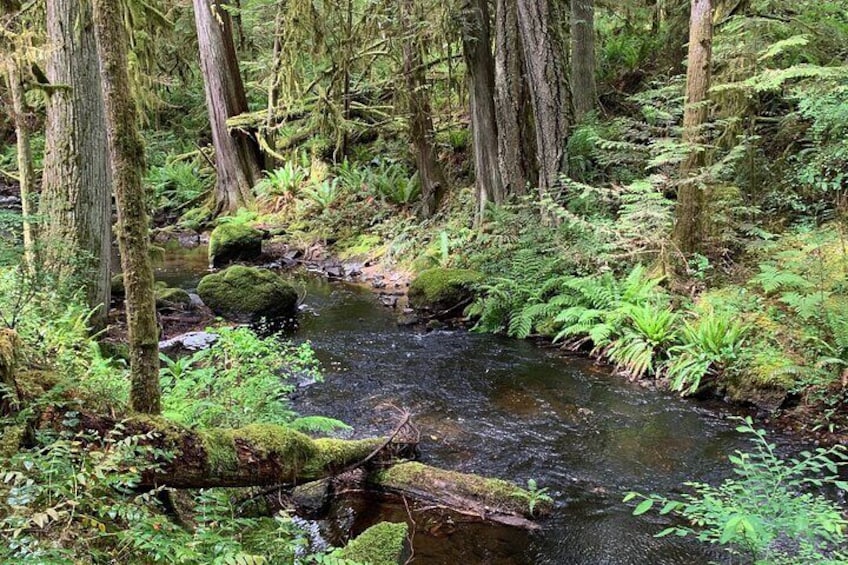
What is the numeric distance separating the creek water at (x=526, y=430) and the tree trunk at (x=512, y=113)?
12.4ft

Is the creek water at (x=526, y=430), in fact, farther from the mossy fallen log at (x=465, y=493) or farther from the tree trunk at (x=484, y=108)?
the tree trunk at (x=484, y=108)

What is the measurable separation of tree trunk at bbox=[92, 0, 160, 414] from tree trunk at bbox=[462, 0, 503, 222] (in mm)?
8833

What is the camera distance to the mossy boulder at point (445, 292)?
9.77 m

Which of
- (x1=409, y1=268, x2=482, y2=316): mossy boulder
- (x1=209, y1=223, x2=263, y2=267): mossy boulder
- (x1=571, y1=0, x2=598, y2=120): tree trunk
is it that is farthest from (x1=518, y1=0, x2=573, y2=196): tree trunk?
(x1=209, y1=223, x2=263, y2=267): mossy boulder

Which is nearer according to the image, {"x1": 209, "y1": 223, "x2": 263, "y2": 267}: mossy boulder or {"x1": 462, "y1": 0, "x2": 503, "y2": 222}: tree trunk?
{"x1": 462, "y1": 0, "x2": 503, "y2": 222}: tree trunk

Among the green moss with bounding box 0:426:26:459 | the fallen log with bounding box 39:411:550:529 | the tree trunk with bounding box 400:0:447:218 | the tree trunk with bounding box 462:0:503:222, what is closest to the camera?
the green moss with bounding box 0:426:26:459

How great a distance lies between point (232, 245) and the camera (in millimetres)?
13523

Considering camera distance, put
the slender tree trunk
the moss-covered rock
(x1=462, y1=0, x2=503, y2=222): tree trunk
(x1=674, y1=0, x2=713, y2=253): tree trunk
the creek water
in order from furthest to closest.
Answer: (x1=462, y1=0, x2=503, y2=222): tree trunk, the moss-covered rock, (x1=674, y1=0, x2=713, y2=253): tree trunk, the slender tree trunk, the creek water

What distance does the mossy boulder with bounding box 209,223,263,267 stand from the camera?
44.1ft

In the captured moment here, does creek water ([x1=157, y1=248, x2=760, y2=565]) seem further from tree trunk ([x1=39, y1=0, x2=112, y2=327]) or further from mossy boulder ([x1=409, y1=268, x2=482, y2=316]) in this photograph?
tree trunk ([x1=39, y1=0, x2=112, y2=327])

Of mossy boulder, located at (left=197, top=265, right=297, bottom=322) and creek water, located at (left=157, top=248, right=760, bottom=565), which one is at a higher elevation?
mossy boulder, located at (left=197, top=265, right=297, bottom=322)

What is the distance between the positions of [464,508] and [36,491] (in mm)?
2850

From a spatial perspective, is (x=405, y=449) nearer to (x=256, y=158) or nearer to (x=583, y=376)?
(x=583, y=376)

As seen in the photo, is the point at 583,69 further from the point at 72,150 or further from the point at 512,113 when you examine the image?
the point at 72,150
